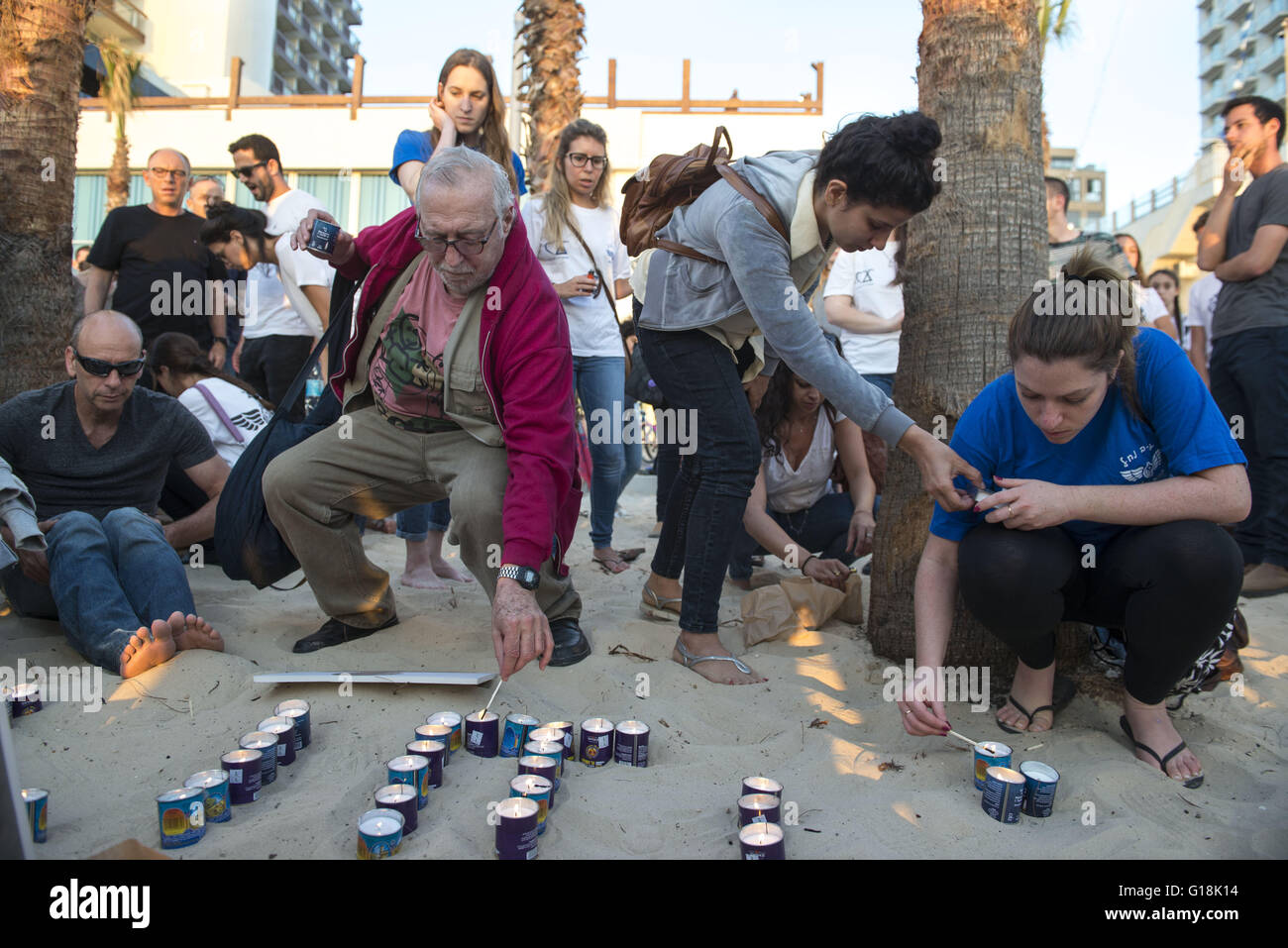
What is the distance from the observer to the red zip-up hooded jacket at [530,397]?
2.55 metres

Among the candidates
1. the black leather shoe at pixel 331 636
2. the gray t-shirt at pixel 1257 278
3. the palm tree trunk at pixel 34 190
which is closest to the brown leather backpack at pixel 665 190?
the black leather shoe at pixel 331 636

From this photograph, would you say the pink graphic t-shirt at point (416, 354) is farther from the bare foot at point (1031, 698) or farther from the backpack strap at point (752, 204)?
the bare foot at point (1031, 698)

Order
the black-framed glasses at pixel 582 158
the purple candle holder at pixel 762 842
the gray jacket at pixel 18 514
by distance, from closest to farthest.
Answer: the purple candle holder at pixel 762 842 < the gray jacket at pixel 18 514 < the black-framed glasses at pixel 582 158

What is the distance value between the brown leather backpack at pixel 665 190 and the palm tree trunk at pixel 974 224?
77cm

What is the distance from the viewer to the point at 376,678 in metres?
2.80

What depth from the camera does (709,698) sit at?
2895mm

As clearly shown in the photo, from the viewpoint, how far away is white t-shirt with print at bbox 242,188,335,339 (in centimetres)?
463

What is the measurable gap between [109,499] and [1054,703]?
11.1 feet

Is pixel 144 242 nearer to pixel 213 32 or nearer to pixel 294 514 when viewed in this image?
pixel 294 514

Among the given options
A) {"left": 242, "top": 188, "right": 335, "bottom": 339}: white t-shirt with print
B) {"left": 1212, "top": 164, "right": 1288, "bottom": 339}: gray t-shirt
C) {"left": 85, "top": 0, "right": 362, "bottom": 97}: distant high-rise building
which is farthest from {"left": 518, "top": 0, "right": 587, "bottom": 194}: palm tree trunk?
{"left": 85, "top": 0, "right": 362, "bottom": 97}: distant high-rise building

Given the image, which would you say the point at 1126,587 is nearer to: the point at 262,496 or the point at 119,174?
the point at 262,496

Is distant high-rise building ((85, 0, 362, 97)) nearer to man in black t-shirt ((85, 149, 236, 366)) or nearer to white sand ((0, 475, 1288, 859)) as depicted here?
man in black t-shirt ((85, 149, 236, 366))

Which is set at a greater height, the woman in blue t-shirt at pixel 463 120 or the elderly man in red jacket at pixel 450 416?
the woman in blue t-shirt at pixel 463 120

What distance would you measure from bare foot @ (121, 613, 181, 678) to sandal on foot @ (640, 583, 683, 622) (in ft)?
5.69
